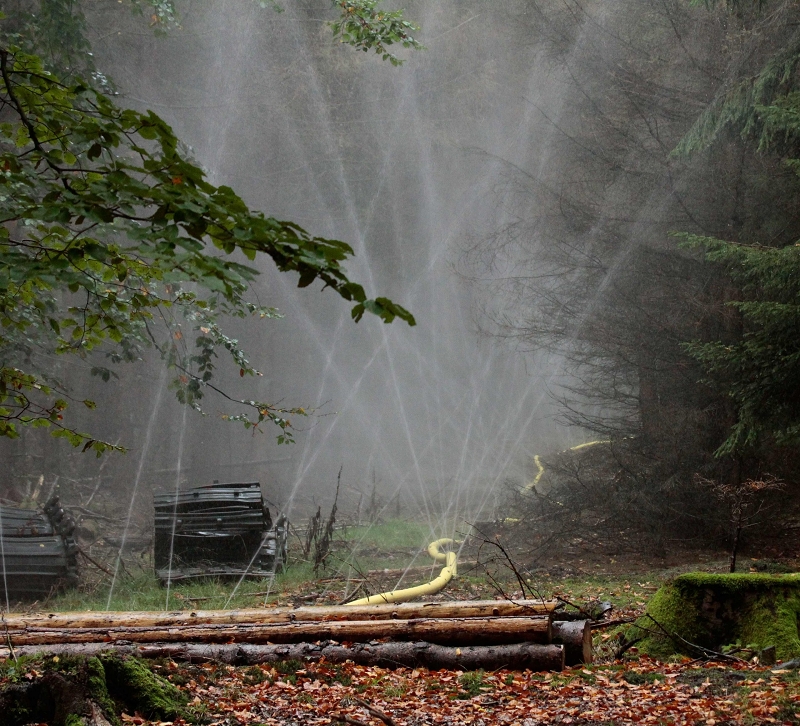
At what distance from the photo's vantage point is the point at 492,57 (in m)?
23.2

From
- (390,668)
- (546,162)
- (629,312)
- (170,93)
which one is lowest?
(390,668)

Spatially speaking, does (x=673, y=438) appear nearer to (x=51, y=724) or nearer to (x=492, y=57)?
(x=51, y=724)

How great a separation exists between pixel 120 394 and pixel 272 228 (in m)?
20.4

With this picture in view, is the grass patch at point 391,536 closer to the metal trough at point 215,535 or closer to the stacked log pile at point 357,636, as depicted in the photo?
A: the metal trough at point 215,535

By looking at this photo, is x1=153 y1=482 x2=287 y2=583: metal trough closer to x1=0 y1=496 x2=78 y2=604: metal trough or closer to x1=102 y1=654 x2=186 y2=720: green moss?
x1=0 y1=496 x2=78 y2=604: metal trough

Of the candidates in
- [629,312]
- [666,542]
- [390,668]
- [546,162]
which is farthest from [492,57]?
[390,668]

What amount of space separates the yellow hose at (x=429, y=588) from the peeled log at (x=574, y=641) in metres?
2.45

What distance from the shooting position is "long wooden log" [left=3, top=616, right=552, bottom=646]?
530 centimetres

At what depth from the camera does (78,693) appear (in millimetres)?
3729

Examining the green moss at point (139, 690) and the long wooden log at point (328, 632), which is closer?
the green moss at point (139, 690)

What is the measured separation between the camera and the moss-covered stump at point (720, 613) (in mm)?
5133

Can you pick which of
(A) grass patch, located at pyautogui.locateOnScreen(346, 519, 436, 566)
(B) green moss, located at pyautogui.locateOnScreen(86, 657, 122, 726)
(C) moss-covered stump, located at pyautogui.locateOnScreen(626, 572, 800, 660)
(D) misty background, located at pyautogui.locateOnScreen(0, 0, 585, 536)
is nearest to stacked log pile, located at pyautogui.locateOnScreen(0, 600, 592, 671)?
(C) moss-covered stump, located at pyautogui.locateOnScreen(626, 572, 800, 660)

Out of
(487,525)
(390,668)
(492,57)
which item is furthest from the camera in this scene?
(492,57)

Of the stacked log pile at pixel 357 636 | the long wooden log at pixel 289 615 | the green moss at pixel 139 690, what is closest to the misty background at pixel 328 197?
the long wooden log at pixel 289 615
